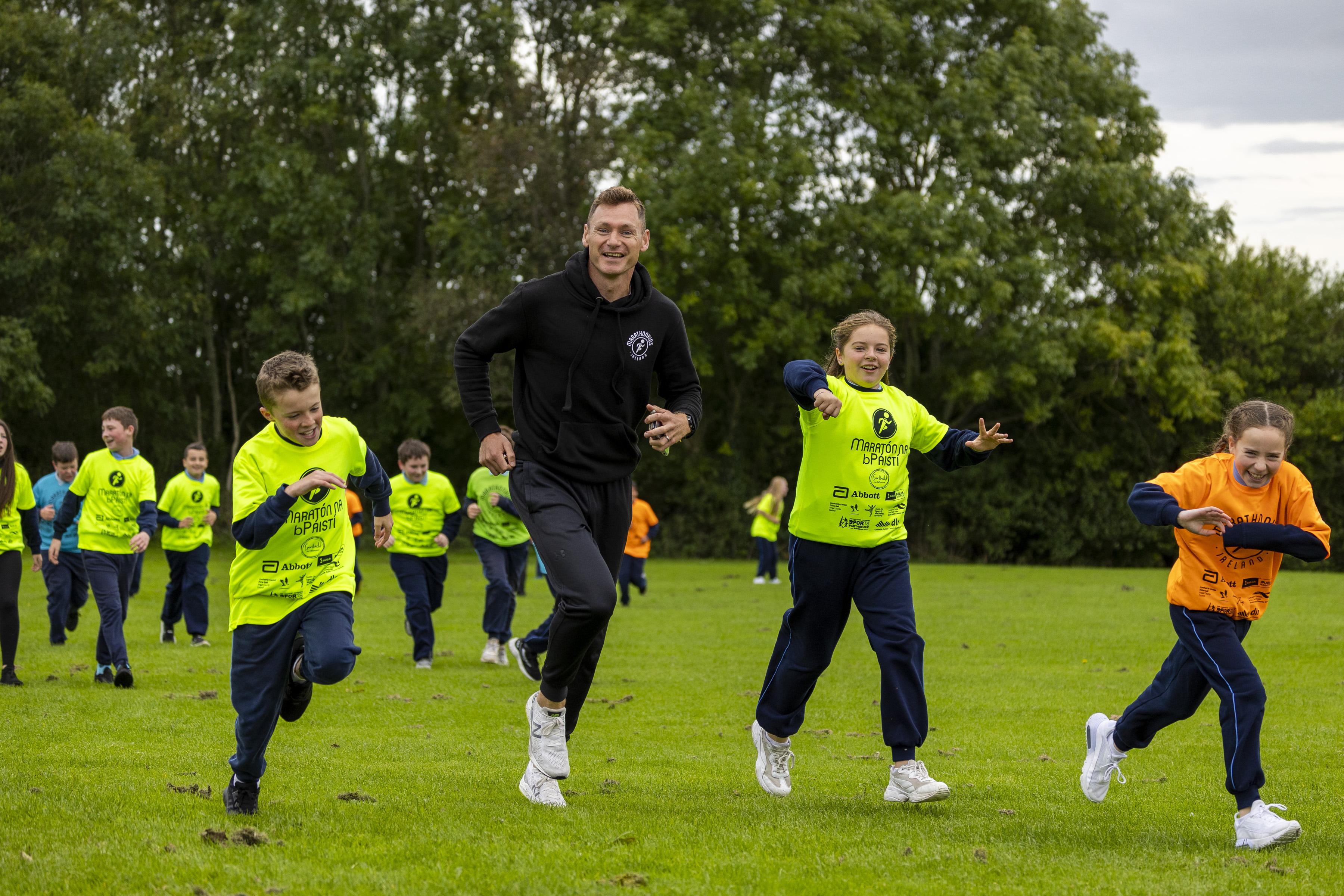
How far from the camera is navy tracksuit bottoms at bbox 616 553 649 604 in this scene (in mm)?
20297

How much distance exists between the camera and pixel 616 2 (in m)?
32.8

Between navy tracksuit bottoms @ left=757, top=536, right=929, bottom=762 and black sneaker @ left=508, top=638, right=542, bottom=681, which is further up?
navy tracksuit bottoms @ left=757, top=536, right=929, bottom=762

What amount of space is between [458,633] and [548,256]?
18.7m

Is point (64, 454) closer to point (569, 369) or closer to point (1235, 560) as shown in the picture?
point (569, 369)

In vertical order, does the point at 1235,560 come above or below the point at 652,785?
above

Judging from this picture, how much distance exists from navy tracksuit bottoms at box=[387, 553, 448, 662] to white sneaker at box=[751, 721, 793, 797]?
20.6 ft

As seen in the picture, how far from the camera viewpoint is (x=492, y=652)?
42.2 feet

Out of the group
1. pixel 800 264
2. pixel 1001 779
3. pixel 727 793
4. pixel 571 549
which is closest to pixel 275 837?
pixel 571 549

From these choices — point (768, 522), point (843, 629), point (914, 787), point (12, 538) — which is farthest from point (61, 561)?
point (768, 522)

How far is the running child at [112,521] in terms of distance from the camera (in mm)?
10883

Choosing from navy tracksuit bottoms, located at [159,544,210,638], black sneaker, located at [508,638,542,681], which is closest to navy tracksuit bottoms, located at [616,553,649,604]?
navy tracksuit bottoms, located at [159,544,210,638]

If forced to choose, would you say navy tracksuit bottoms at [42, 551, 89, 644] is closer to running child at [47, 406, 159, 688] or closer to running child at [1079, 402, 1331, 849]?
running child at [47, 406, 159, 688]

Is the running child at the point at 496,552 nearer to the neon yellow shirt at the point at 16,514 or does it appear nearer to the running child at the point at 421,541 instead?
the running child at the point at 421,541

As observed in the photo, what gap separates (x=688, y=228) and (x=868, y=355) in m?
25.5
